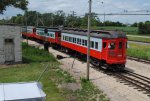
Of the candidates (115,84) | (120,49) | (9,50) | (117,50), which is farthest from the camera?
(9,50)

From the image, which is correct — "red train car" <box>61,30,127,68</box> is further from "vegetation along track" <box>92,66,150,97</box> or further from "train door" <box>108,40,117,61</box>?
"vegetation along track" <box>92,66,150,97</box>

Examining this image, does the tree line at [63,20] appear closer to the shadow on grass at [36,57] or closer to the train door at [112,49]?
the shadow on grass at [36,57]

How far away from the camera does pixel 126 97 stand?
15859 millimetres

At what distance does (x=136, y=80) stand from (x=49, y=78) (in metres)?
5.39

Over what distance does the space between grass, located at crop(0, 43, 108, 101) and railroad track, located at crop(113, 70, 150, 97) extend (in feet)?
7.79

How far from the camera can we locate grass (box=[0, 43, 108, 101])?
1591cm

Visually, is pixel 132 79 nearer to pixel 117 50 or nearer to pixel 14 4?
pixel 117 50

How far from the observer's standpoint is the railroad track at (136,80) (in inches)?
700

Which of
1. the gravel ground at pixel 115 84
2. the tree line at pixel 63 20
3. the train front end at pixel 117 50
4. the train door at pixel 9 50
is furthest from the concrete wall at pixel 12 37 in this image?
the tree line at pixel 63 20

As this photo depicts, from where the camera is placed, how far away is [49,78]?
815 inches

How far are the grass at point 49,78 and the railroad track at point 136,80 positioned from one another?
7.79ft

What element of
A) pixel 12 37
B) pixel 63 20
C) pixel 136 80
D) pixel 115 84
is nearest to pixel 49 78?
pixel 115 84

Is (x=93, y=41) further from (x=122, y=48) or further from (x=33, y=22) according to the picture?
(x=33, y=22)

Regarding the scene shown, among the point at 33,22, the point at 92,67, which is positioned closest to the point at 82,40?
the point at 92,67
